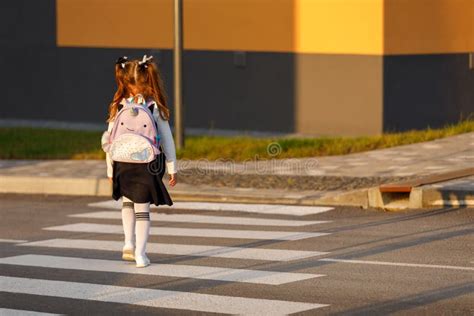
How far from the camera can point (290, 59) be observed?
2244 cm

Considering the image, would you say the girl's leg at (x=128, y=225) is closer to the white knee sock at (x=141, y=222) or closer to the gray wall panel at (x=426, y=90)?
the white knee sock at (x=141, y=222)

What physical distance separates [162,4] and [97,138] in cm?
336

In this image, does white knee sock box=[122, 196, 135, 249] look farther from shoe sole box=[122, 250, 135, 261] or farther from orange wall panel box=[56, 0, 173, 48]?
orange wall panel box=[56, 0, 173, 48]

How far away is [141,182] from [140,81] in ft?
2.56

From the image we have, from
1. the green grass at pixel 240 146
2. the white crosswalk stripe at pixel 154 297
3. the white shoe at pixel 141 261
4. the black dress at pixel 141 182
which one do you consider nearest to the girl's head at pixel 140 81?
the black dress at pixel 141 182

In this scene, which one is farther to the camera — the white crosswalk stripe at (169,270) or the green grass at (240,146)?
the green grass at (240,146)

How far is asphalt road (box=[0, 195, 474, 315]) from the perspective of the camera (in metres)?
9.09

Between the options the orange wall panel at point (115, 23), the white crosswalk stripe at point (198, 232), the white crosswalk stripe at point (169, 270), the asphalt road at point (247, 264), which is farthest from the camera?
the orange wall panel at point (115, 23)

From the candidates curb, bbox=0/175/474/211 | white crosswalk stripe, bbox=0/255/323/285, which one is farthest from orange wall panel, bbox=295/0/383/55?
white crosswalk stripe, bbox=0/255/323/285

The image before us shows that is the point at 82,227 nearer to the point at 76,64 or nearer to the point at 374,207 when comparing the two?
the point at 374,207

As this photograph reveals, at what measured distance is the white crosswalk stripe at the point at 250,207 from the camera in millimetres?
14188

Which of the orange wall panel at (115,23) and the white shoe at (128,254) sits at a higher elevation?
the orange wall panel at (115,23)

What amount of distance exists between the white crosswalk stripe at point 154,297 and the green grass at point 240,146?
850cm

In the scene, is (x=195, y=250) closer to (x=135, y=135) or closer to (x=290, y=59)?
(x=135, y=135)
